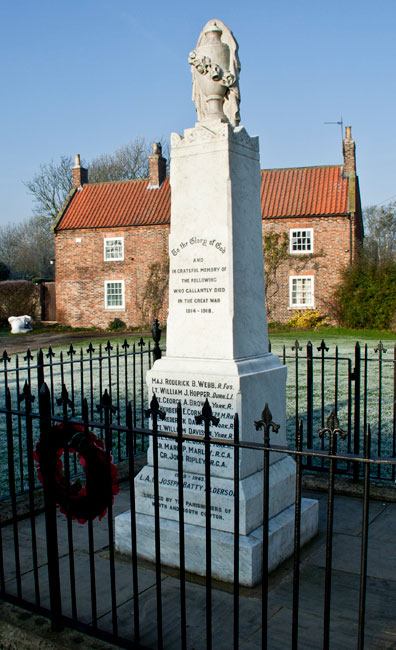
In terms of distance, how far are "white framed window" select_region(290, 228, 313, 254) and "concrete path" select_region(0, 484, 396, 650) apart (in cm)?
2285

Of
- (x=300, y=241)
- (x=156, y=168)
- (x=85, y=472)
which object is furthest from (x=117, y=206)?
(x=85, y=472)

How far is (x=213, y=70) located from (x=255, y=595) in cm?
371

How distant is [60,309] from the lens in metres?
31.1

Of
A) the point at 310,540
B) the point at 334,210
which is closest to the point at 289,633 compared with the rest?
the point at 310,540

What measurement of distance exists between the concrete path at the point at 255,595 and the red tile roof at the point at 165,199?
2300 cm

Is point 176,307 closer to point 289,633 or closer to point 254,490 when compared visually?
point 254,490

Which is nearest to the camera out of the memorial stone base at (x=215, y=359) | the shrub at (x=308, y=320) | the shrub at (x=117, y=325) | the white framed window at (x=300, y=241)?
the memorial stone base at (x=215, y=359)

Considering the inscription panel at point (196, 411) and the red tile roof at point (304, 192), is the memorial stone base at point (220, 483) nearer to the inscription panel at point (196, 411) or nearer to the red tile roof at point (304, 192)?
the inscription panel at point (196, 411)

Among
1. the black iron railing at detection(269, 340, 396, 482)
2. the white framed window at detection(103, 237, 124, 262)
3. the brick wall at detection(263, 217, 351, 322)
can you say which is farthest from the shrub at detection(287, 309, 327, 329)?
the black iron railing at detection(269, 340, 396, 482)

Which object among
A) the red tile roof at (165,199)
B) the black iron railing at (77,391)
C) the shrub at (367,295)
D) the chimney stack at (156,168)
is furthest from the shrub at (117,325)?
the black iron railing at (77,391)

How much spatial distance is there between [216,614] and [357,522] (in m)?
1.80

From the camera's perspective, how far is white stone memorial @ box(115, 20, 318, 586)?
3982 millimetres

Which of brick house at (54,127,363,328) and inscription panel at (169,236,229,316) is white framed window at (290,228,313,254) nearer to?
brick house at (54,127,363,328)

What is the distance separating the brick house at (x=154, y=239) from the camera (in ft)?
85.8
